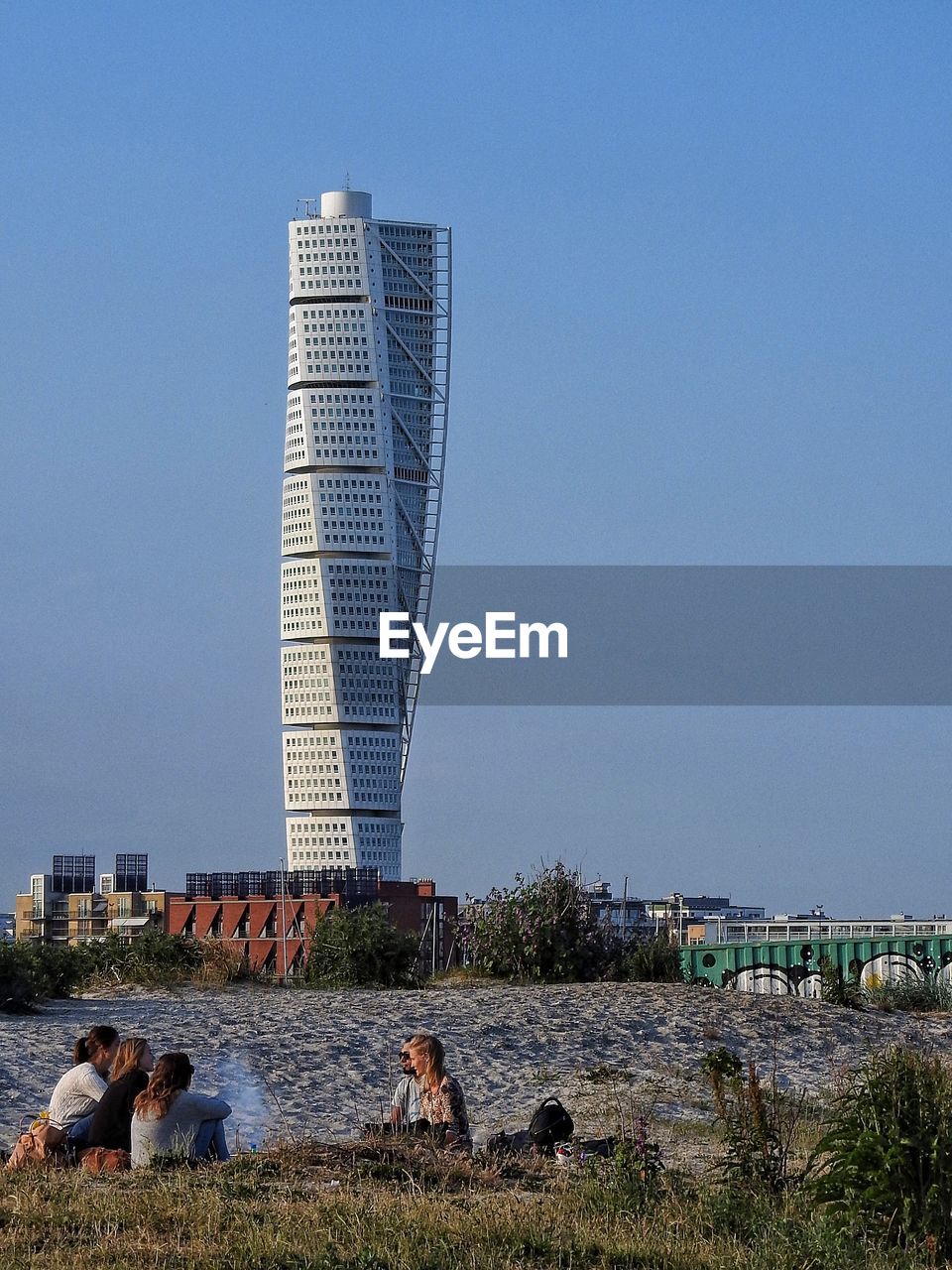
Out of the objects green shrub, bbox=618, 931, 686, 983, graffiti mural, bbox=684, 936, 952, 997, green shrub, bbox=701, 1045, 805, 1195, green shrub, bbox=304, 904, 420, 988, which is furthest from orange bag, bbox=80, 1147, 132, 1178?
graffiti mural, bbox=684, 936, 952, 997

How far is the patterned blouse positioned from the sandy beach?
6.48 feet

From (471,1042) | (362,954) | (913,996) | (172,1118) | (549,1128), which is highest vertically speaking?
(362,954)

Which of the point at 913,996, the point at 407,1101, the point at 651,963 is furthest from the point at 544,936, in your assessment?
the point at 407,1101

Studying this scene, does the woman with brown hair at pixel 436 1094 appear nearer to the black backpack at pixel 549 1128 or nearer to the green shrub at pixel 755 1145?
the black backpack at pixel 549 1128

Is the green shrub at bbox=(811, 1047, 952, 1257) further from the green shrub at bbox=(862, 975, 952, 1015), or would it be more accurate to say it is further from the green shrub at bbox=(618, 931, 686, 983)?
the green shrub at bbox=(618, 931, 686, 983)

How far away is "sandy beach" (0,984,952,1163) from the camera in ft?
50.1

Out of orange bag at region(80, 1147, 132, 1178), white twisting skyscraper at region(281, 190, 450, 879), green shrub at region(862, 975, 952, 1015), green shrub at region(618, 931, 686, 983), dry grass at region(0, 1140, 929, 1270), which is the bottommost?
dry grass at region(0, 1140, 929, 1270)

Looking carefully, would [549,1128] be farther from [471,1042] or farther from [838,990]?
[838,990]

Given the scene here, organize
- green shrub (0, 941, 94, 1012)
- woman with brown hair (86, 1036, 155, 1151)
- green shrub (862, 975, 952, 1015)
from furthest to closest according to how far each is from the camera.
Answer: green shrub (862, 975, 952, 1015) → green shrub (0, 941, 94, 1012) → woman with brown hair (86, 1036, 155, 1151)

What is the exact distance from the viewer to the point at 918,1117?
28.3 feet

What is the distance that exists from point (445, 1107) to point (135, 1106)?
186cm

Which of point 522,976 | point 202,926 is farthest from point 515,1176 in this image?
point 202,926

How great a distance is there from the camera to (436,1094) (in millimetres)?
11477

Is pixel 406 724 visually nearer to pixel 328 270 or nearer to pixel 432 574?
pixel 432 574
